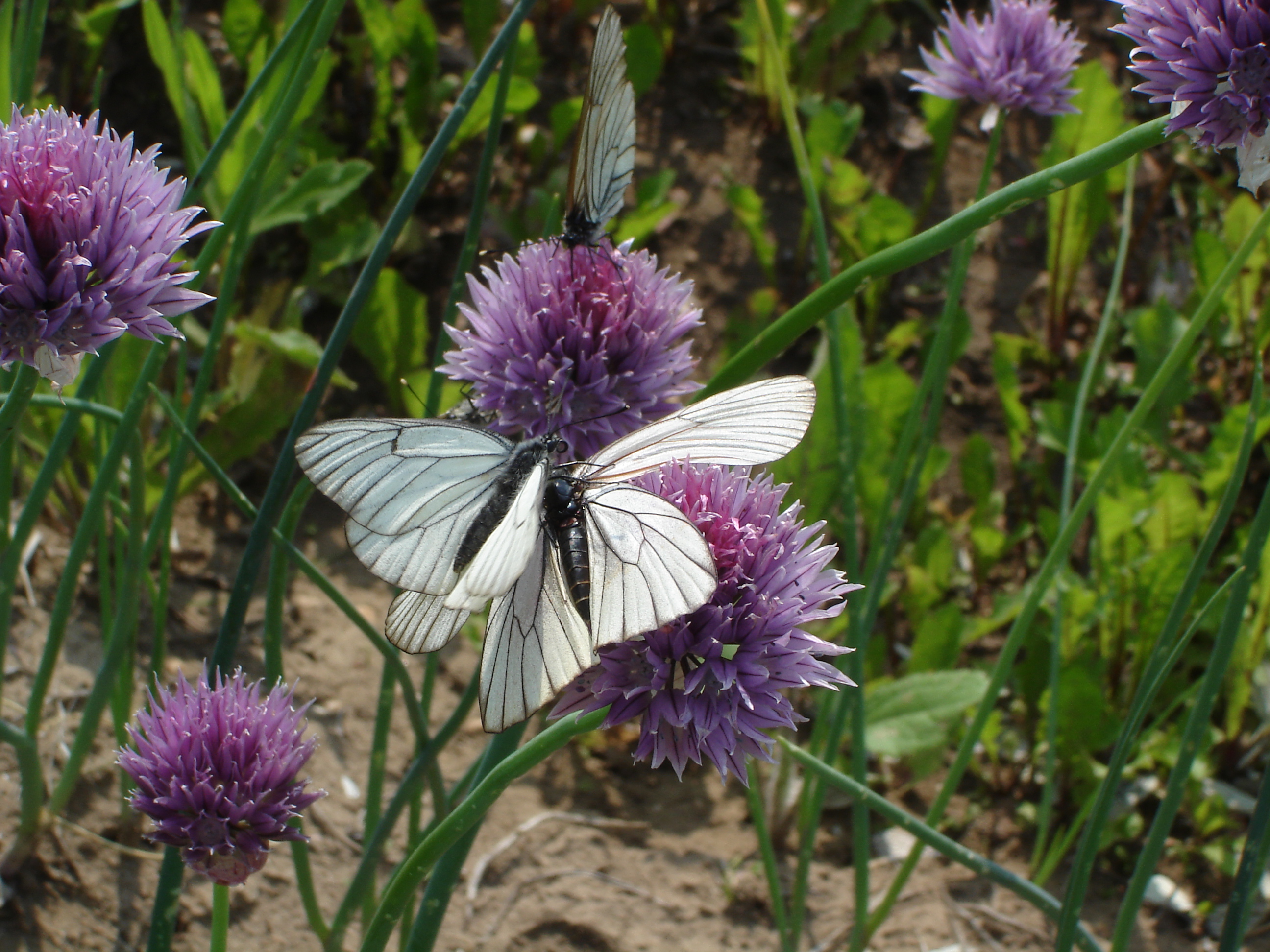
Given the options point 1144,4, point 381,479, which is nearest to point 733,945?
point 381,479

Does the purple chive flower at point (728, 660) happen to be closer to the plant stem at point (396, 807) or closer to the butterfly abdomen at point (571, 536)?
the butterfly abdomen at point (571, 536)

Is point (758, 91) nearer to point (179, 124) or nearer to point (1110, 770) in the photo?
point (179, 124)

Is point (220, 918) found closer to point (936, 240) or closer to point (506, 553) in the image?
point (506, 553)

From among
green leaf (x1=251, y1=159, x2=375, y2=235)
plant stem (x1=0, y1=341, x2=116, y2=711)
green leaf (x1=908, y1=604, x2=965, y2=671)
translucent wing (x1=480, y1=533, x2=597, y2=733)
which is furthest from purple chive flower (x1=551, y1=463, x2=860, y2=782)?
green leaf (x1=251, y1=159, x2=375, y2=235)

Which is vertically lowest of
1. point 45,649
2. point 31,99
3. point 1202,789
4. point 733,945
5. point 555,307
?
point 733,945

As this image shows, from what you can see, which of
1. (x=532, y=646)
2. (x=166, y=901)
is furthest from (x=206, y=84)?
(x=532, y=646)

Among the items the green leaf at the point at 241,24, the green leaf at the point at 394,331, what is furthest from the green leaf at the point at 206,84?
the green leaf at the point at 394,331
